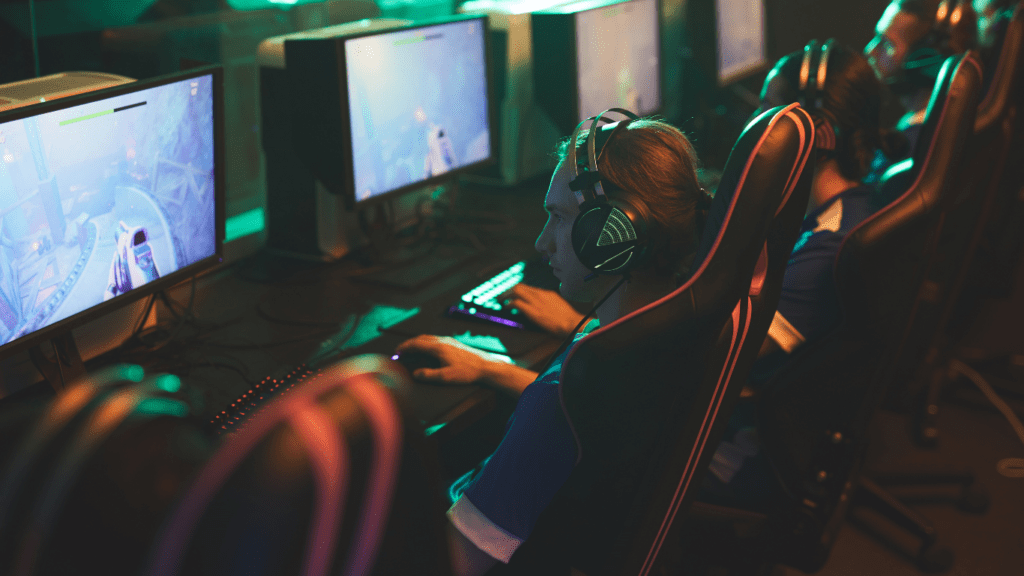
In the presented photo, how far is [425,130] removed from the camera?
5.43ft

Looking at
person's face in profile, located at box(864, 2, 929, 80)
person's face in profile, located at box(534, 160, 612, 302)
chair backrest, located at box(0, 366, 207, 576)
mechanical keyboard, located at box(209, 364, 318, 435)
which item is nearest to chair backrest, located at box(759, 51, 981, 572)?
person's face in profile, located at box(534, 160, 612, 302)

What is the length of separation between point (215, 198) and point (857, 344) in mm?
1125

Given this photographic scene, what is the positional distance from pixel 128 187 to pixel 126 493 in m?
0.96

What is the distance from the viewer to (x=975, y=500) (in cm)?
195

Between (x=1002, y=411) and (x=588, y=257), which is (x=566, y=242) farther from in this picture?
(x=1002, y=411)

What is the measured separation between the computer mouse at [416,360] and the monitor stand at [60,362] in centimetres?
48

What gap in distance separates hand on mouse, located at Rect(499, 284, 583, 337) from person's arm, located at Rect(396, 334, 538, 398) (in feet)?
0.47

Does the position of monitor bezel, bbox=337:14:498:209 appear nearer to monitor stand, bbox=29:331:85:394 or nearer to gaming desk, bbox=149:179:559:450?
gaming desk, bbox=149:179:559:450

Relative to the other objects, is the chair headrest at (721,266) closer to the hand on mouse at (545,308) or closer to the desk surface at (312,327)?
the desk surface at (312,327)

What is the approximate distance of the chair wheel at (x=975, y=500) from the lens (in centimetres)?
195

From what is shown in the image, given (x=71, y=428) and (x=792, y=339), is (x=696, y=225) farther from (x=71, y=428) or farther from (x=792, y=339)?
(x=71, y=428)

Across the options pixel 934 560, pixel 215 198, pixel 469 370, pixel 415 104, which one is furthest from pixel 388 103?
pixel 934 560

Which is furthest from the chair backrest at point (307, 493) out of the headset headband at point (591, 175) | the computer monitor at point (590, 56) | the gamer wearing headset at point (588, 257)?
the computer monitor at point (590, 56)

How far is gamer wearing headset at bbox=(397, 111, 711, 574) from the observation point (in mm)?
851
